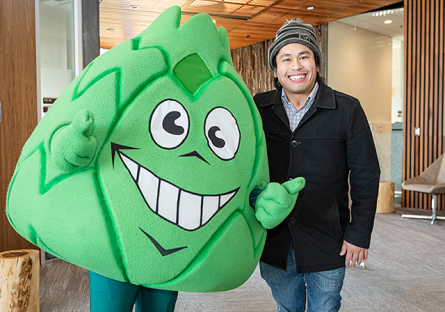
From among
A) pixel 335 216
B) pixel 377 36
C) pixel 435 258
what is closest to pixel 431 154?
pixel 377 36

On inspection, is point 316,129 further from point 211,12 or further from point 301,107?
point 211,12

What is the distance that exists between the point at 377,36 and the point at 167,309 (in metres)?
7.18

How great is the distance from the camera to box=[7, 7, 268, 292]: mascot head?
915 millimetres

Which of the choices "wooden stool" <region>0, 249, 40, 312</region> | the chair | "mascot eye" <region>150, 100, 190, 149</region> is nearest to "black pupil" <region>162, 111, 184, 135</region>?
"mascot eye" <region>150, 100, 190, 149</region>

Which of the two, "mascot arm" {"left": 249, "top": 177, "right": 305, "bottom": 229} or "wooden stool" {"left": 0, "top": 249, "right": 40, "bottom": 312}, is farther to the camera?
"wooden stool" {"left": 0, "top": 249, "right": 40, "bottom": 312}

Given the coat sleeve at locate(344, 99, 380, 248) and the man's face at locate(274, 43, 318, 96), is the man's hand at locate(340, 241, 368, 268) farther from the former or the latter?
the man's face at locate(274, 43, 318, 96)

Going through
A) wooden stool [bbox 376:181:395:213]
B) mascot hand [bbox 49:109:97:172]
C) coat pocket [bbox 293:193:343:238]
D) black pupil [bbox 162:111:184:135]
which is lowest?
wooden stool [bbox 376:181:395:213]

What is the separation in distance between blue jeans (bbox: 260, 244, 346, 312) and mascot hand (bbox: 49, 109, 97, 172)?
3.28 ft

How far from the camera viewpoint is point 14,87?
3.22 m

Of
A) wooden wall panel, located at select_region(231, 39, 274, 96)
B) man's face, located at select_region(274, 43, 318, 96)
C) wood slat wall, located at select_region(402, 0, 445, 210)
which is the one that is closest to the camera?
man's face, located at select_region(274, 43, 318, 96)

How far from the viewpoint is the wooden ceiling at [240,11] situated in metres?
6.60

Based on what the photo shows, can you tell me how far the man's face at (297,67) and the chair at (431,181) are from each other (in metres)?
4.34

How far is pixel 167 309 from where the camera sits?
1.21m

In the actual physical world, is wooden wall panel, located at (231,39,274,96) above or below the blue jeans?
above
